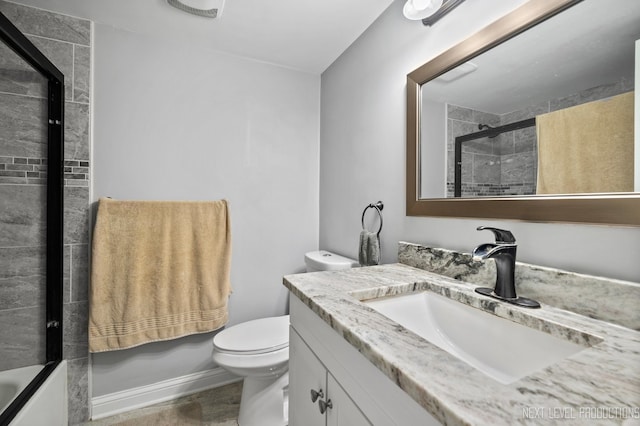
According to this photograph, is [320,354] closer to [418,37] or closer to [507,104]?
[507,104]

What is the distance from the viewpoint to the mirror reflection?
24.8 inches

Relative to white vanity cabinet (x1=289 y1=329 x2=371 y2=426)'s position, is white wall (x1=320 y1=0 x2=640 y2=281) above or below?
above

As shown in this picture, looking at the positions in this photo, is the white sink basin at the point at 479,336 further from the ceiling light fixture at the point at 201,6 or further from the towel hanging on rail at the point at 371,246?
the ceiling light fixture at the point at 201,6

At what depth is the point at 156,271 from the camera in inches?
60.7

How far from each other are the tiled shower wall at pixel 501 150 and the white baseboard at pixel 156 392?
5.79 feet

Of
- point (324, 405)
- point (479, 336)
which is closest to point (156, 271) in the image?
point (324, 405)

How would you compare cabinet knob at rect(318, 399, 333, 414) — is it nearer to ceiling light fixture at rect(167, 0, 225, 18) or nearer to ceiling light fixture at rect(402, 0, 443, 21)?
ceiling light fixture at rect(402, 0, 443, 21)

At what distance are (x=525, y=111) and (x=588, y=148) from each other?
198mm

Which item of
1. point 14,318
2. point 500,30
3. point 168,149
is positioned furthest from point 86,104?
point 500,30

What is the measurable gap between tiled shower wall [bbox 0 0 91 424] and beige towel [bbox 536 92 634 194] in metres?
2.01

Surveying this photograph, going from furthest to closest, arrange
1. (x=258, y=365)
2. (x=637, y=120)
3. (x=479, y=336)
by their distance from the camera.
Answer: (x=258, y=365)
(x=479, y=336)
(x=637, y=120)

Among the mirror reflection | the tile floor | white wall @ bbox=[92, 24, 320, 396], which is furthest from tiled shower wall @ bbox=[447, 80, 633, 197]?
the tile floor

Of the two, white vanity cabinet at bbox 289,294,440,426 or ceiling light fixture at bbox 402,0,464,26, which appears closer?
white vanity cabinet at bbox 289,294,440,426

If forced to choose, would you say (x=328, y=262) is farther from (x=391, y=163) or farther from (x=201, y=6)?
(x=201, y=6)
